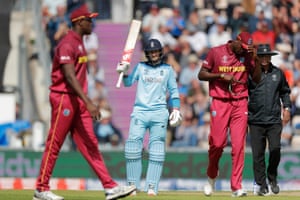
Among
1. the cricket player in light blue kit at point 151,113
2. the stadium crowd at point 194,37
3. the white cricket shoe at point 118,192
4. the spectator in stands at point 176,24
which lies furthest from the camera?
the spectator in stands at point 176,24

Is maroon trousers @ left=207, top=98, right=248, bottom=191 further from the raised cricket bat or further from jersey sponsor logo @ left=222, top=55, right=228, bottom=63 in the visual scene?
the raised cricket bat

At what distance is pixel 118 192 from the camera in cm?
1462

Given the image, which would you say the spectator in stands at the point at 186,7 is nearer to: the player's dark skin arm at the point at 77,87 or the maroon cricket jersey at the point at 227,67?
the maroon cricket jersey at the point at 227,67

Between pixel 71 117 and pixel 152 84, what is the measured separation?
2688 millimetres

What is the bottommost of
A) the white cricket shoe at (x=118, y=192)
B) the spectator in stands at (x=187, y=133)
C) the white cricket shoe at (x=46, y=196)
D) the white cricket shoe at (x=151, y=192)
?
the spectator in stands at (x=187, y=133)

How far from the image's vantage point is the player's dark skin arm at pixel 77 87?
46.7 feet

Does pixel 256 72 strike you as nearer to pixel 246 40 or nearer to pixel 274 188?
pixel 246 40

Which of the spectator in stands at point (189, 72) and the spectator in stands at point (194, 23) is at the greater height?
the spectator in stands at point (194, 23)

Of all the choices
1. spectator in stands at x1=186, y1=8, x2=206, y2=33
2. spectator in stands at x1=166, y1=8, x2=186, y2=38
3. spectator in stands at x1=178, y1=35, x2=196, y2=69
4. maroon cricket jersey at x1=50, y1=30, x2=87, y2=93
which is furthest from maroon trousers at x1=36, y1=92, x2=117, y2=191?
spectator in stands at x1=186, y1=8, x2=206, y2=33

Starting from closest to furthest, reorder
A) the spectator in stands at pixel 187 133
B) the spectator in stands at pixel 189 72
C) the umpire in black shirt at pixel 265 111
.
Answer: the umpire in black shirt at pixel 265 111
the spectator in stands at pixel 187 133
the spectator in stands at pixel 189 72

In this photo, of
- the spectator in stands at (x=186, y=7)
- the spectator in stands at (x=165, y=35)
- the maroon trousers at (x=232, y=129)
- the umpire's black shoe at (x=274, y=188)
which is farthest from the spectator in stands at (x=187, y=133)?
the maroon trousers at (x=232, y=129)

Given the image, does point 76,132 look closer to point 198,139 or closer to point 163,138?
point 163,138

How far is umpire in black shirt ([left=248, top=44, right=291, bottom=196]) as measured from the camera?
17766mm

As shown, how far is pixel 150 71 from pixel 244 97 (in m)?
1.32
